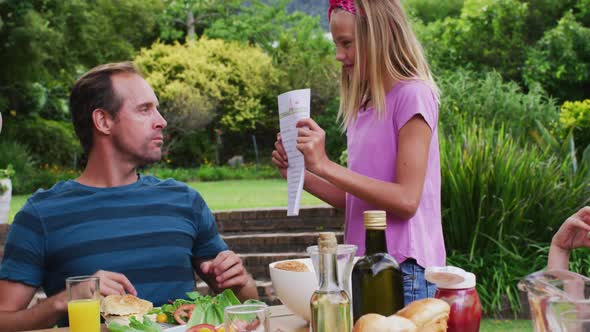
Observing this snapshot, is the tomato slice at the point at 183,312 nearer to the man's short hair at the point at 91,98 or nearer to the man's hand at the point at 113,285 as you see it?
the man's hand at the point at 113,285

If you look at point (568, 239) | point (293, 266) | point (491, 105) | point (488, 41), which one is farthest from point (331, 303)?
point (488, 41)

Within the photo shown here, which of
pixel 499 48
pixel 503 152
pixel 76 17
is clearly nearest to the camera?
pixel 503 152

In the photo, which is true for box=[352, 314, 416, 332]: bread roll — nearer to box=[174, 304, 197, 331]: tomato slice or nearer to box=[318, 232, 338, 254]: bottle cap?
box=[318, 232, 338, 254]: bottle cap

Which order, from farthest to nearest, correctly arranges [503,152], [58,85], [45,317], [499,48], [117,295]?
1. [499,48]
2. [58,85]
3. [503,152]
4. [45,317]
5. [117,295]

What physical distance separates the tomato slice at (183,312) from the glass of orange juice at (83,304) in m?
0.17

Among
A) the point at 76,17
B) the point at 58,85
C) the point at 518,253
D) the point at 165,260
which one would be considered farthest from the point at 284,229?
the point at 58,85

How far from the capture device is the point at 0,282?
6.45ft

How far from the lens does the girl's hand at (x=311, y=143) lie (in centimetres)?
174

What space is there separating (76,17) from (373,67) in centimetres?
1310

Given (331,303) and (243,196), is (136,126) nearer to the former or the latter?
(331,303)

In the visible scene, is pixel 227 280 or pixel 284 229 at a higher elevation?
pixel 227 280

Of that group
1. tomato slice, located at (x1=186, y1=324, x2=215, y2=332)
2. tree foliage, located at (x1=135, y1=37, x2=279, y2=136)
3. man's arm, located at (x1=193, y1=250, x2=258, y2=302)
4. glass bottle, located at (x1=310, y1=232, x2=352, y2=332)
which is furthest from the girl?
tree foliage, located at (x1=135, y1=37, x2=279, y2=136)

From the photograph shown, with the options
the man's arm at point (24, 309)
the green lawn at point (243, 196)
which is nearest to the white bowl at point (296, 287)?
the man's arm at point (24, 309)

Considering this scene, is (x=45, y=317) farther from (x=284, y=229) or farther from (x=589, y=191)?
(x=284, y=229)
